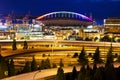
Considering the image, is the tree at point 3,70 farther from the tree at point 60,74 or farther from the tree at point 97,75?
the tree at point 97,75

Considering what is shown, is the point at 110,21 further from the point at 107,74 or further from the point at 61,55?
the point at 107,74

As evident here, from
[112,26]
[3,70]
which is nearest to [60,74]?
[3,70]

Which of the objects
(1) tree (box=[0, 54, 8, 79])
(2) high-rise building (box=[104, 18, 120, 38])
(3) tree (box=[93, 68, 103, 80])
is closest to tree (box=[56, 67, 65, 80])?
(3) tree (box=[93, 68, 103, 80])

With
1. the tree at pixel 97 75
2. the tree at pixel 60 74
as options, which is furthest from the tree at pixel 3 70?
the tree at pixel 97 75

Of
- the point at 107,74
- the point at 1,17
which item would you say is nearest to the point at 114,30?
the point at 1,17

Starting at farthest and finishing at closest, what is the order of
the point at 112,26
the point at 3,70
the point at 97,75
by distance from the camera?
the point at 112,26, the point at 3,70, the point at 97,75

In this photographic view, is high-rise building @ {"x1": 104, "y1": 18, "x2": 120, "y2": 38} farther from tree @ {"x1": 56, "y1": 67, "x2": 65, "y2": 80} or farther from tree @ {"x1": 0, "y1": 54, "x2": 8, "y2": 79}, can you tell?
tree @ {"x1": 56, "y1": 67, "x2": 65, "y2": 80}

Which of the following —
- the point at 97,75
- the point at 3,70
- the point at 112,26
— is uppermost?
the point at 112,26

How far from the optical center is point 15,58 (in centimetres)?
4588

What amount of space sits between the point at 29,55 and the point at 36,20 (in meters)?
98.2

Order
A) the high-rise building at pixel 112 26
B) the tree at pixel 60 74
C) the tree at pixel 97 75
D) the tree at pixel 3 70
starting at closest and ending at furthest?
the tree at pixel 60 74
the tree at pixel 97 75
the tree at pixel 3 70
the high-rise building at pixel 112 26

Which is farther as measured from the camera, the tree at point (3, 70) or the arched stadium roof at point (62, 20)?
the arched stadium roof at point (62, 20)

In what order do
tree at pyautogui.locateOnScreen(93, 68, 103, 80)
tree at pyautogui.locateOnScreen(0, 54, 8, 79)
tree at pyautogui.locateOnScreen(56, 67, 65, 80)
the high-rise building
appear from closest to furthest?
tree at pyautogui.locateOnScreen(56, 67, 65, 80)
tree at pyautogui.locateOnScreen(93, 68, 103, 80)
tree at pyautogui.locateOnScreen(0, 54, 8, 79)
the high-rise building

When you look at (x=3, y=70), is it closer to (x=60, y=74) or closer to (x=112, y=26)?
(x=60, y=74)
